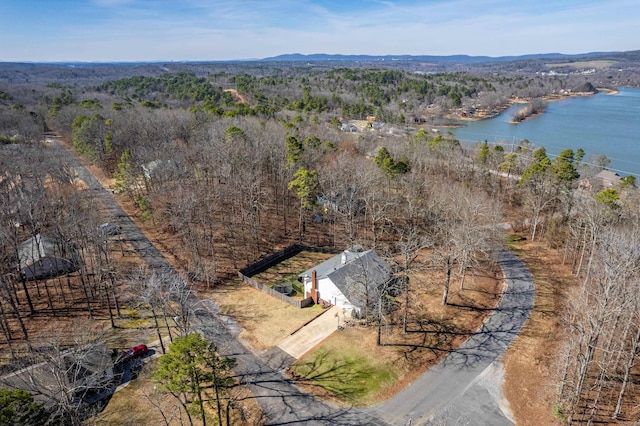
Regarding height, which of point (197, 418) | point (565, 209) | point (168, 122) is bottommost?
point (197, 418)

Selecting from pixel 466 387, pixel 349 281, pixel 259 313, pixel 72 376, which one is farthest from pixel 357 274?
pixel 72 376

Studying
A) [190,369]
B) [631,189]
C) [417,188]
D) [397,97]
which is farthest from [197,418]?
[397,97]

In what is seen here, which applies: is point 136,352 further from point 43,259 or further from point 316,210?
point 316,210

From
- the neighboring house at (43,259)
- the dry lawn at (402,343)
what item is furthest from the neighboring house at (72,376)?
the neighboring house at (43,259)

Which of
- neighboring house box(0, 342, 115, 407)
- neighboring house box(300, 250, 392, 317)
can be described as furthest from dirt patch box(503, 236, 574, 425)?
neighboring house box(0, 342, 115, 407)

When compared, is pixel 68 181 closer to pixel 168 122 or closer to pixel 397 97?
pixel 168 122

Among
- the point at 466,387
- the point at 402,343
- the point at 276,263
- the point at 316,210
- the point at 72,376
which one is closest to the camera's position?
the point at 72,376

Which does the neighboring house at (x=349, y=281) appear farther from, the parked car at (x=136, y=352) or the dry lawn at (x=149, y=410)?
the parked car at (x=136, y=352)
